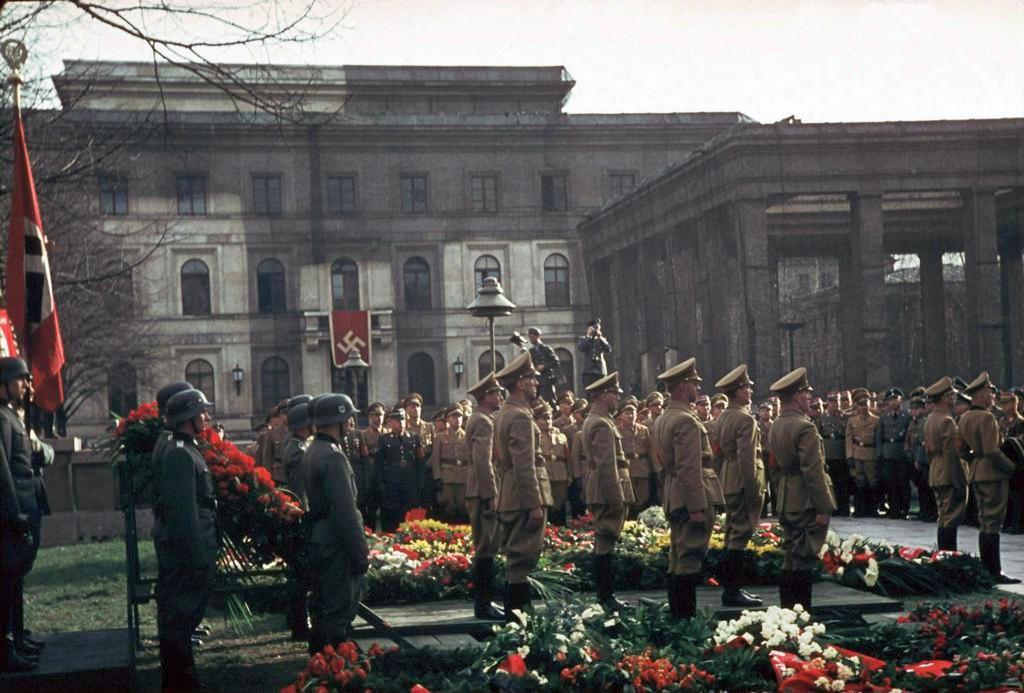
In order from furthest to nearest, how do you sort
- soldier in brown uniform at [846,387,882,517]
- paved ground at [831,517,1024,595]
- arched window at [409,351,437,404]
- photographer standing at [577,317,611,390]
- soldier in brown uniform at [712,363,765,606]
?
1. arched window at [409,351,437,404]
2. photographer standing at [577,317,611,390]
3. soldier in brown uniform at [846,387,882,517]
4. paved ground at [831,517,1024,595]
5. soldier in brown uniform at [712,363,765,606]

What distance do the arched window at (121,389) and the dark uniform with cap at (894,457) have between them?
122 ft

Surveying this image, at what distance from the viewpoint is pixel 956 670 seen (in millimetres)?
8359

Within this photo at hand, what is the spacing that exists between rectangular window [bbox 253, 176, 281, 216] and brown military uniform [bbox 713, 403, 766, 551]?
48946 millimetres

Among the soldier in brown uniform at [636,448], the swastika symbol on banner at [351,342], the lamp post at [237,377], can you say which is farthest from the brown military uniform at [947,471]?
the lamp post at [237,377]

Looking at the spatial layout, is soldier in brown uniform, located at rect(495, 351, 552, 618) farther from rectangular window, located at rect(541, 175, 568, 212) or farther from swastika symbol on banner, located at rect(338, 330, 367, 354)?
rectangular window, located at rect(541, 175, 568, 212)

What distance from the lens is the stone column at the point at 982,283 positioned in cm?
3300

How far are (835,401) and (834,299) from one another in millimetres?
37400

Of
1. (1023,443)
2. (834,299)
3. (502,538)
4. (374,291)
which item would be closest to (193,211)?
(374,291)

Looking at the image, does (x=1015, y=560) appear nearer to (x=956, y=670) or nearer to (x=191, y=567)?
(x=956, y=670)

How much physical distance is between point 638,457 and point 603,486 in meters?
10.7

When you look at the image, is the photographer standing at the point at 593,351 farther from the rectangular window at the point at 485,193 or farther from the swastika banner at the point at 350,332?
the rectangular window at the point at 485,193

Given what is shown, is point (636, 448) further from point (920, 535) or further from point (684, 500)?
point (684, 500)

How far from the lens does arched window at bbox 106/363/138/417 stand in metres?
54.5

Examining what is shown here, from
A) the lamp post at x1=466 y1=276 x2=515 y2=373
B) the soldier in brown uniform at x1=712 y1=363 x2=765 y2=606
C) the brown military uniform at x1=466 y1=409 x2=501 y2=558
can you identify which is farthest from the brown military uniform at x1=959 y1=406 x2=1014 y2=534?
the lamp post at x1=466 y1=276 x2=515 y2=373
